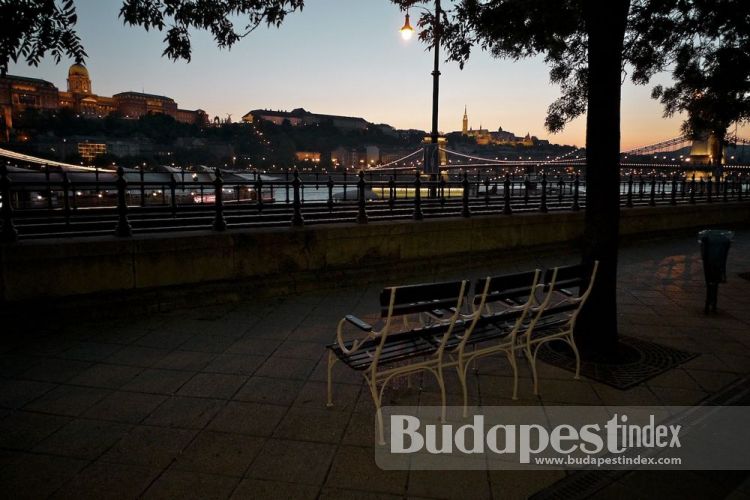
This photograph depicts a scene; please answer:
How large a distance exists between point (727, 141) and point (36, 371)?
41.5 feet

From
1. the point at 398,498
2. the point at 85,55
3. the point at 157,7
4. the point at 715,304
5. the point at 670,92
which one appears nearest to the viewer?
the point at 398,498

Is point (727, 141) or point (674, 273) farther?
point (727, 141)

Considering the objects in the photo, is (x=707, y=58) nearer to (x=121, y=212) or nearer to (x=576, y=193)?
(x=576, y=193)

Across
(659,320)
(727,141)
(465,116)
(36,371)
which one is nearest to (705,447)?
(659,320)

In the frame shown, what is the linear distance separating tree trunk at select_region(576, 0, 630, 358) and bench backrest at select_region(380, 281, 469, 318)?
2.12 meters

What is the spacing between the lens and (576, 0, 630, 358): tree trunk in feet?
16.2

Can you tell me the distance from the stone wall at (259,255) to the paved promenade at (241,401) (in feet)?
1.75

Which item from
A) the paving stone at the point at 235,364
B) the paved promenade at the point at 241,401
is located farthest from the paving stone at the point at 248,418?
the paving stone at the point at 235,364

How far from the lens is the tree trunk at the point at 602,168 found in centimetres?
493

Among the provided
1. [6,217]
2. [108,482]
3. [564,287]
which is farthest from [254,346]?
[6,217]

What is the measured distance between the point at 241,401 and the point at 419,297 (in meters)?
1.80

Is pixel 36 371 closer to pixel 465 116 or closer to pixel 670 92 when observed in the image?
pixel 670 92

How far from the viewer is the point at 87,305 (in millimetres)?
6348

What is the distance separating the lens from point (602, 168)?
16.7ft
